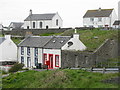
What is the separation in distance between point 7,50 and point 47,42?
8.37 metres

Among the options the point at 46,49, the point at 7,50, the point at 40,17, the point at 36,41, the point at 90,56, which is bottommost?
the point at 90,56

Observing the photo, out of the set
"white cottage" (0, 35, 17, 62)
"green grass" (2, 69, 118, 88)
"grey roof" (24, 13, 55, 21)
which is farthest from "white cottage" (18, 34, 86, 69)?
"grey roof" (24, 13, 55, 21)

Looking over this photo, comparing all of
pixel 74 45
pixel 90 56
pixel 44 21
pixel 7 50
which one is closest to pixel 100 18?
pixel 44 21

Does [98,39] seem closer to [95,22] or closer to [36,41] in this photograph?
[36,41]

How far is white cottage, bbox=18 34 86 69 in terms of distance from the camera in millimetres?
35338

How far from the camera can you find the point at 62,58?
3450 centimetres

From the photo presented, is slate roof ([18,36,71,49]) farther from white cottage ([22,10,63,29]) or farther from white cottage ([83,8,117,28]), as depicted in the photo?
white cottage ([83,8,117,28])

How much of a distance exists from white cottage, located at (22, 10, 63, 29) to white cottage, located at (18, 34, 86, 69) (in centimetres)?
2721

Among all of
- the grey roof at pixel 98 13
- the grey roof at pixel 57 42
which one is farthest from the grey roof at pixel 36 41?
the grey roof at pixel 98 13

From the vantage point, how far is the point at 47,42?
125 ft

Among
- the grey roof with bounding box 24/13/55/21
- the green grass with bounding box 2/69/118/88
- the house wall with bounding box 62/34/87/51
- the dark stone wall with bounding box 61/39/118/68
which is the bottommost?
the green grass with bounding box 2/69/118/88

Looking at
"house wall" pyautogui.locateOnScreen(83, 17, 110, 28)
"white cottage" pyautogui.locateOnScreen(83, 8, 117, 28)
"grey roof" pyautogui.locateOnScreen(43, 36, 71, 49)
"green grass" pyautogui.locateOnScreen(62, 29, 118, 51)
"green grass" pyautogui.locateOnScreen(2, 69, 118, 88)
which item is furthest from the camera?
"house wall" pyautogui.locateOnScreen(83, 17, 110, 28)

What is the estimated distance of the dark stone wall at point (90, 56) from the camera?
31.1 meters

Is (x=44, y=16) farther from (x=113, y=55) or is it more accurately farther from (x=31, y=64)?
(x=113, y=55)
